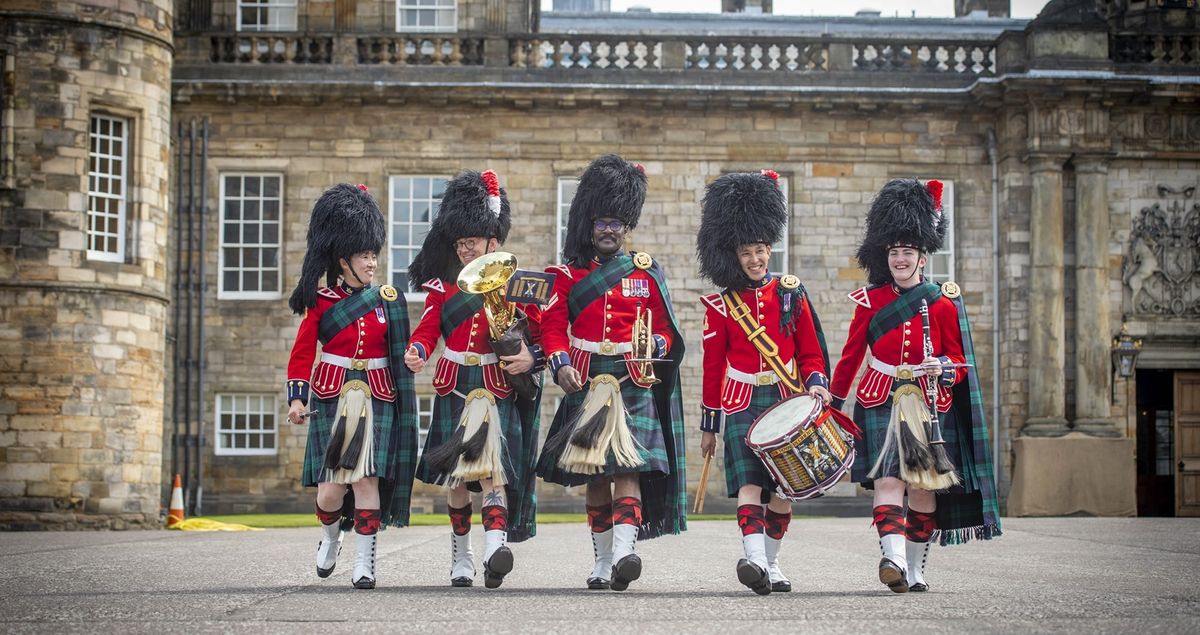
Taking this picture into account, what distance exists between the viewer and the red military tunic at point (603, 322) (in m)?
9.54

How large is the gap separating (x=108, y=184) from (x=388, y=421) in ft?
44.9

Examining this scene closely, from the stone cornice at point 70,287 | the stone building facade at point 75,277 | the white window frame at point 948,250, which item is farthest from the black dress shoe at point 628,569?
the white window frame at point 948,250

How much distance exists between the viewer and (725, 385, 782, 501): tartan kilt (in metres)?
9.26

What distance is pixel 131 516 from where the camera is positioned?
21391 mm

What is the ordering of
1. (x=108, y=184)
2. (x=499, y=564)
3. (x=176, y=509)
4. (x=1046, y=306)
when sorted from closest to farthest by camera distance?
(x=499, y=564) < (x=176, y=509) < (x=108, y=184) < (x=1046, y=306)

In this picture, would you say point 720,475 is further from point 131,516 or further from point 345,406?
point 345,406

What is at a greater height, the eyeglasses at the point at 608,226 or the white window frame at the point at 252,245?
the white window frame at the point at 252,245

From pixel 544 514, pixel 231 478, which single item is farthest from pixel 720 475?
pixel 231 478

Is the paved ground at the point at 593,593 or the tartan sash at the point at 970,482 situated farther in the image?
the tartan sash at the point at 970,482

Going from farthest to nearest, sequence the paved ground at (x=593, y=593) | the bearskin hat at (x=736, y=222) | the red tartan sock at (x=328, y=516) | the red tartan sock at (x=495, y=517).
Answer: the red tartan sock at (x=328, y=516)
the bearskin hat at (x=736, y=222)
the red tartan sock at (x=495, y=517)
the paved ground at (x=593, y=593)

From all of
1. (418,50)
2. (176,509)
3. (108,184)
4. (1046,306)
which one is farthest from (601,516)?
(418,50)

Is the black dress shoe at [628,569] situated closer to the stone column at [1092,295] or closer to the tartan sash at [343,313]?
the tartan sash at [343,313]

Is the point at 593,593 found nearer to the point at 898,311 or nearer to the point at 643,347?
the point at 643,347

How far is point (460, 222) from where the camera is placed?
397 inches
